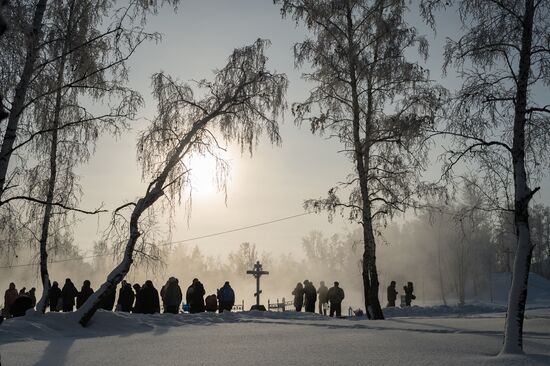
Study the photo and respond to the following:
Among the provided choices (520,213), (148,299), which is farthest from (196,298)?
(520,213)

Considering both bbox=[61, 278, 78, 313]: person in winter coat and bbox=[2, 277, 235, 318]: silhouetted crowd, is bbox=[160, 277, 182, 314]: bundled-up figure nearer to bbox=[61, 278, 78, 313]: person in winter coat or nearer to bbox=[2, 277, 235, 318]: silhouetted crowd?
bbox=[2, 277, 235, 318]: silhouetted crowd

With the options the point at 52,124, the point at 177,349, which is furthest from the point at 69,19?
the point at 177,349

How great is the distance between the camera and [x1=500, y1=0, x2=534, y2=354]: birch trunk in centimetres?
775

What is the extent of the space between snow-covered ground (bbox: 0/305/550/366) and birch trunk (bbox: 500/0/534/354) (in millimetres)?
394

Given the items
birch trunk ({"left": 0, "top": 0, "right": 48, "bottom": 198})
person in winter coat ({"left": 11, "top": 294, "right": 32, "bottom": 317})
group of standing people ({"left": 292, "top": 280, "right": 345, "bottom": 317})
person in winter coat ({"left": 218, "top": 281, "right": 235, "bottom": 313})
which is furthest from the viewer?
group of standing people ({"left": 292, "top": 280, "right": 345, "bottom": 317})

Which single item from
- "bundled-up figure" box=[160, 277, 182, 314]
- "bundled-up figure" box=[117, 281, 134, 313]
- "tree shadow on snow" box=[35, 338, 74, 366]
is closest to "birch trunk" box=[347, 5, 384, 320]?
"bundled-up figure" box=[160, 277, 182, 314]

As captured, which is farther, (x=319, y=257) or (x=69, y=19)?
(x=319, y=257)

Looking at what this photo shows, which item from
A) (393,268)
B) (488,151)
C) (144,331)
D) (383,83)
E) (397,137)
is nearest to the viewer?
(488,151)

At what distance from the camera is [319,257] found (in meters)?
103

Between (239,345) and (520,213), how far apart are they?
503 centimetres

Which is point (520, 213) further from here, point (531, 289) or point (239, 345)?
point (531, 289)

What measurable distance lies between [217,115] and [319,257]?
92.0 m

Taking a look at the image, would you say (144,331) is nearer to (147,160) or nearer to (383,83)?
(147,160)

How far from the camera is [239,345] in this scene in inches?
354
